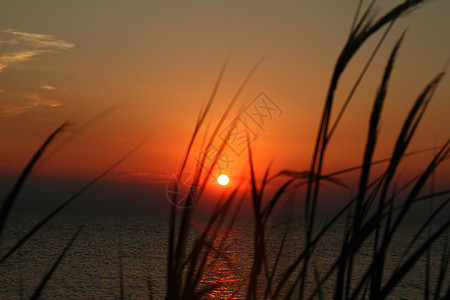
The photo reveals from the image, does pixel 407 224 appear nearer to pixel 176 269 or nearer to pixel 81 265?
pixel 81 265

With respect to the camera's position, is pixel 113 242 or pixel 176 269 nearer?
pixel 176 269

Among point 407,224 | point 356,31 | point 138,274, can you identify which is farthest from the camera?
point 407,224

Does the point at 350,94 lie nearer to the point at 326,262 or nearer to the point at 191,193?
the point at 191,193

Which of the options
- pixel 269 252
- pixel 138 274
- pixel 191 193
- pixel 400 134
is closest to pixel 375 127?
pixel 400 134

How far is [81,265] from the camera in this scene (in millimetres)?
25000

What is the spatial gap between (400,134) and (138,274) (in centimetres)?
2218

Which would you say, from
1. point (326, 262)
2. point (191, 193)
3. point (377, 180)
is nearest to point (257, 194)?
point (191, 193)

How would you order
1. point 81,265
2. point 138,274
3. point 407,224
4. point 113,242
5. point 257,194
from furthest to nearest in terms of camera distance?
point 407,224
point 113,242
point 81,265
point 138,274
point 257,194

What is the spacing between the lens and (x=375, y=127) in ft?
2.14

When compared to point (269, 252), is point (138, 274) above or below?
below

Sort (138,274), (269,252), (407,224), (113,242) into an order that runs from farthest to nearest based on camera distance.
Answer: (407,224), (113,242), (138,274), (269,252)

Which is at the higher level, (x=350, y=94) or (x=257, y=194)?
(x=350, y=94)

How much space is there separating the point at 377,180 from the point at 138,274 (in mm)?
22035

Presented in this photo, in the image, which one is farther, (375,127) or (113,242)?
(113,242)
